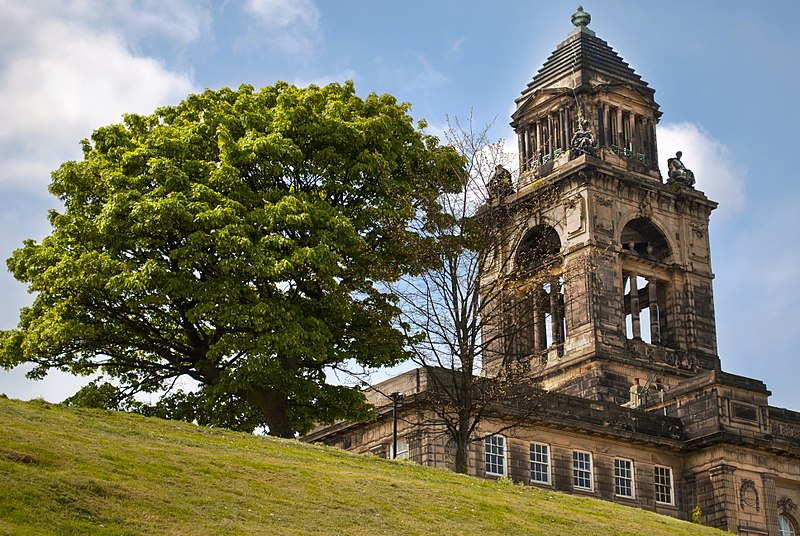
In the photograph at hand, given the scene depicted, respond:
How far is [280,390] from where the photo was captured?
42469 mm

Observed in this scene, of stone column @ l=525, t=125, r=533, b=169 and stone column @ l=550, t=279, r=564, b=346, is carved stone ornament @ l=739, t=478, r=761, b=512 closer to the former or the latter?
stone column @ l=550, t=279, r=564, b=346

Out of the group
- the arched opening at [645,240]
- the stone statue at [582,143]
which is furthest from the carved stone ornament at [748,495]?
the stone statue at [582,143]

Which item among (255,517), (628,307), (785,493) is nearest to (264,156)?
(255,517)

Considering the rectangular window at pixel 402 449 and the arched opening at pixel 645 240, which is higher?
the arched opening at pixel 645 240

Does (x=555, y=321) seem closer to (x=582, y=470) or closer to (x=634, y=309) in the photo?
(x=634, y=309)

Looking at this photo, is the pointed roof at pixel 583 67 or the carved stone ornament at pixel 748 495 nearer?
the carved stone ornament at pixel 748 495

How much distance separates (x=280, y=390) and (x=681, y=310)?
1323 inches

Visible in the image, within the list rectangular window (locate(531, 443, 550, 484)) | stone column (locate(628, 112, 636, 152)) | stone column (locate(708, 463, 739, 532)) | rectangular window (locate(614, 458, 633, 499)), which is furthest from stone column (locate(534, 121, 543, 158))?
rectangular window (locate(531, 443, 550, 484))

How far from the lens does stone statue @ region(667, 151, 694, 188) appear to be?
72438 millimetres

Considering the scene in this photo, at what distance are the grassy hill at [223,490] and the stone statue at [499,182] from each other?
10.4 m

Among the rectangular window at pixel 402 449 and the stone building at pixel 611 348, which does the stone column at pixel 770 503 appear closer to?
the stone building at pixel 611 348

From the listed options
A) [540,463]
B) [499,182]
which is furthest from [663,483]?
[499,182]

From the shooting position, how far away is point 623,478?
52.9 metres

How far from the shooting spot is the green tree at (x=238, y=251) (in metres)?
41.1
